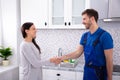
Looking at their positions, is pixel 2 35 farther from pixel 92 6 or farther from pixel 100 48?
pixel 100 48

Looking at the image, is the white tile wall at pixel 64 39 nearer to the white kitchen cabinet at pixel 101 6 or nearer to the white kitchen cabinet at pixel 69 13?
the white kitchen cabinet at pixel 69 13

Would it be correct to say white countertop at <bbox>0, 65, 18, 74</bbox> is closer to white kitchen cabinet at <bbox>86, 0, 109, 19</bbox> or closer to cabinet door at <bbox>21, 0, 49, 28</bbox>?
cabinet door at <bbox>21, 0, 49, 28</bbox>

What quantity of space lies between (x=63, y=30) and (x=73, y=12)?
0.48 meters

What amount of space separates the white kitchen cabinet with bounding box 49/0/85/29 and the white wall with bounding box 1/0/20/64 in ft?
2.70

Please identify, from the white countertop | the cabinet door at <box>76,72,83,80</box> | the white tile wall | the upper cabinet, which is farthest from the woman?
the white tile wall

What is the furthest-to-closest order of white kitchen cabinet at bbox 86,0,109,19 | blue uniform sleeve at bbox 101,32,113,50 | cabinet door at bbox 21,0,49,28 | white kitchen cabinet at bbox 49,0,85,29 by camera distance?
cabinet door at bbox 21,0,49,28, white kitchen cabinet at bbox 49,0,85,29, white kitchen cabinet at bbox 86,0,109,19, blue uniform sleeve at bbox 101,32,113,50

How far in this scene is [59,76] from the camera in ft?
9.57

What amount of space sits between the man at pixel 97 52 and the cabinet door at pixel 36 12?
43.7 inches

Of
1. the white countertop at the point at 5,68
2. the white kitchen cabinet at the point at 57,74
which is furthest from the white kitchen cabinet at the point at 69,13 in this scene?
the white countertop at the point at 5,68

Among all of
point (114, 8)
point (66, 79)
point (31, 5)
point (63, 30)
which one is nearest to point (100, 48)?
point (114, 8)

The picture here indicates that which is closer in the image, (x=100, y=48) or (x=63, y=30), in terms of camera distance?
(x=100, y=48)

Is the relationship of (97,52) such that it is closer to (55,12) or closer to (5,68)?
(55,12)

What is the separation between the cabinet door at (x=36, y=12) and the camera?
3178 millimetres

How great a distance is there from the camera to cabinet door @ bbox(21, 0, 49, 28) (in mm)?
3178
